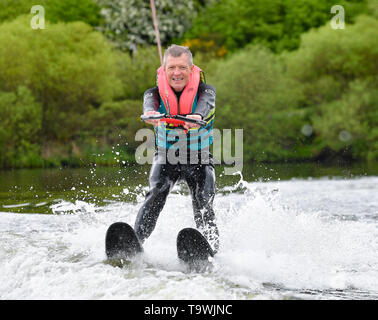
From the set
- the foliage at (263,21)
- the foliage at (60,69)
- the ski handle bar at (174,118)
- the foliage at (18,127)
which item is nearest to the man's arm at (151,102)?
the ski handle bar at (174,118)

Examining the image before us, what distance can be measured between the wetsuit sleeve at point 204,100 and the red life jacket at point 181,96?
74mm

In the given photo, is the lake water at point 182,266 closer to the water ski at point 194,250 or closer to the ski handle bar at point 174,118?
the water ski at point 194,250

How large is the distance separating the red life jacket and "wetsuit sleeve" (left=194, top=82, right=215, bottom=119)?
7 centimetres

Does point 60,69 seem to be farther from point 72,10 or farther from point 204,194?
point 204,194

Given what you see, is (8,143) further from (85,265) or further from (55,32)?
(85,265)

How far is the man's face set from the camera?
5.19m

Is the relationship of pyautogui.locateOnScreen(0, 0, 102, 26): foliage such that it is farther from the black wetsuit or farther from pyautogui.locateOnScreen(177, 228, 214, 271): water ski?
pyautogui.locateOnScreen(177, 228, 214, 271): water ski

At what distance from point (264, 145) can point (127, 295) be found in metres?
25.1

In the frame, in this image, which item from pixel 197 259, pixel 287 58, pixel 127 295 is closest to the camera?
pixel 127 295

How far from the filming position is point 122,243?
5.08 meters

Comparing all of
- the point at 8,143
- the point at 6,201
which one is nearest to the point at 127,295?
the point at 6,201

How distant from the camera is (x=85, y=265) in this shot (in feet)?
17.0

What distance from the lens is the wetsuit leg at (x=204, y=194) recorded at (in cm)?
547

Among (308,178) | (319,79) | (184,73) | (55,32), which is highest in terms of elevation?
(55,32)
